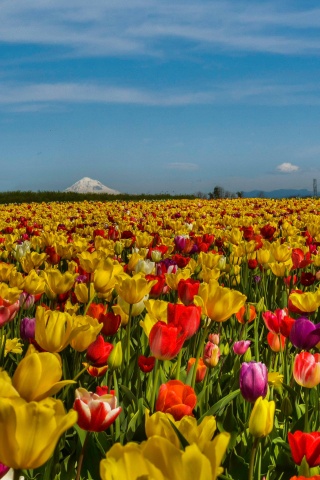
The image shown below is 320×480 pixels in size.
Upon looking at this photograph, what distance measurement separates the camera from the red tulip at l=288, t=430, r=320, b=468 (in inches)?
62.2

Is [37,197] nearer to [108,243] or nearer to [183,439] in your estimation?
[108,243]

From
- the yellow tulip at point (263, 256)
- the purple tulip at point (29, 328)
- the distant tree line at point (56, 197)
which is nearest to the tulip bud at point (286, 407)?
the purple tulip at point (29, 328)

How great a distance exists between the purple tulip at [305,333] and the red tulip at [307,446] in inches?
33.9

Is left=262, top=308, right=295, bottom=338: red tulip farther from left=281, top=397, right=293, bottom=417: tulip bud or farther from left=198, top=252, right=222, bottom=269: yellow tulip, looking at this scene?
left=198, top=252, right=222, bottom=269: yellow tulip

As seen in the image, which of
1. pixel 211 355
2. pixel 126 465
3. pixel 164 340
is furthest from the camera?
pixel 211 355

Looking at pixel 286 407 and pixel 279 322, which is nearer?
pixel 286 407

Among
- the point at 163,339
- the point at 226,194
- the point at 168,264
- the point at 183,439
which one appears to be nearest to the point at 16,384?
the point at 183,439

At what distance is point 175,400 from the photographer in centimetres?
175

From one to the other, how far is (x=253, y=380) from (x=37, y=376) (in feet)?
2.73

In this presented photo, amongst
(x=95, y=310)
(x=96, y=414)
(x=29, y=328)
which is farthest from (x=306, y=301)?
(x=96, y=414)

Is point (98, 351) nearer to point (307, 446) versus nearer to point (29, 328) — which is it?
point (29, 328)

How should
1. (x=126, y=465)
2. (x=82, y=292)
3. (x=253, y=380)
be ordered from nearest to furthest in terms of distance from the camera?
(x=126, y=465), (x=253, y=380), (x=82, y=292)

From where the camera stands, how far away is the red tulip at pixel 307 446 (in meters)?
1.58

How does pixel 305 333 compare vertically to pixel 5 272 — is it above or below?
below
